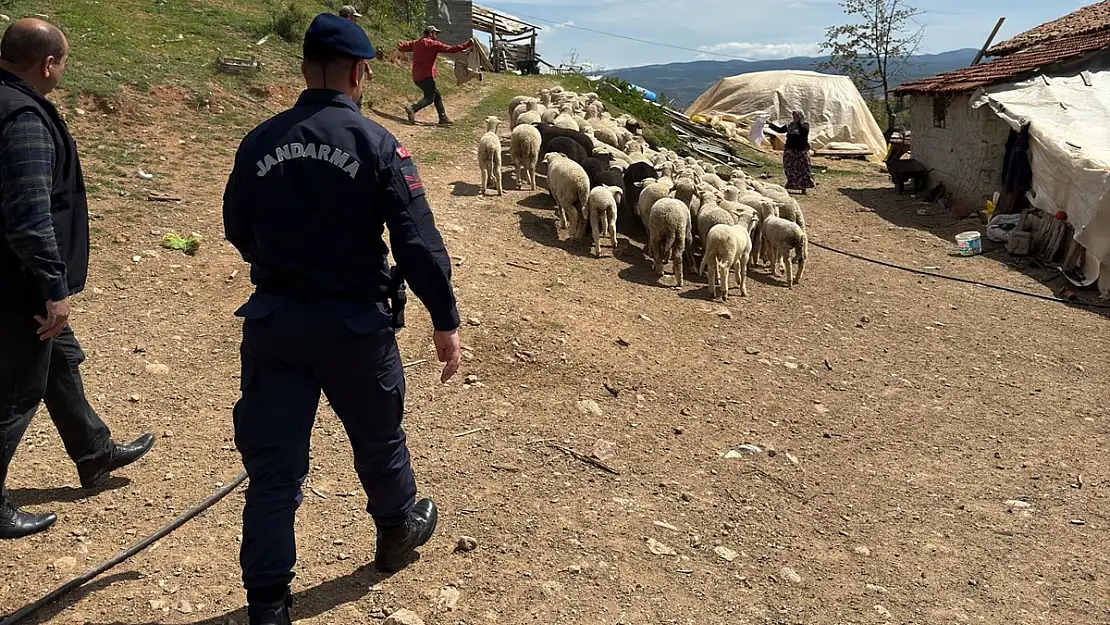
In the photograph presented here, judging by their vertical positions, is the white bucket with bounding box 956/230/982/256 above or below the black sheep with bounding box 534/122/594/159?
below

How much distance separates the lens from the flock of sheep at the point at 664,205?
8.16m

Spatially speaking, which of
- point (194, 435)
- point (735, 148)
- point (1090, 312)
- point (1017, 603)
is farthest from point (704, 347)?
point (735, 148)

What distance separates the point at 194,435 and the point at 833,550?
3478mm

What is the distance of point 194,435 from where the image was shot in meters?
4.41

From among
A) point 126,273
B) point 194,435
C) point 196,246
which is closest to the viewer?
point 194,435

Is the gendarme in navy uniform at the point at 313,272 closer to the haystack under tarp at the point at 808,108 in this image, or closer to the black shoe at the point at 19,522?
the black shoe at the point at 19,522

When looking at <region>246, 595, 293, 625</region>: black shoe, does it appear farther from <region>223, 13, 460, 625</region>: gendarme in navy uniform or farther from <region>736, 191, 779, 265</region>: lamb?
<region>736, 191, 779, 265</region>: lamb

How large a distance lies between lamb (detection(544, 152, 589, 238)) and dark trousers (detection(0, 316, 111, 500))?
5.98 m

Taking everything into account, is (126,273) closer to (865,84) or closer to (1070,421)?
(1070,421)

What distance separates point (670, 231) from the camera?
8141 millimetres

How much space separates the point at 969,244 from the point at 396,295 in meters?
11.4

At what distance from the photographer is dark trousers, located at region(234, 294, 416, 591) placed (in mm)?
2625

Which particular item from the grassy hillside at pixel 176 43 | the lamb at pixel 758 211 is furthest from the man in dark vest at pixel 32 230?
A: the lamb at pixel 758 211

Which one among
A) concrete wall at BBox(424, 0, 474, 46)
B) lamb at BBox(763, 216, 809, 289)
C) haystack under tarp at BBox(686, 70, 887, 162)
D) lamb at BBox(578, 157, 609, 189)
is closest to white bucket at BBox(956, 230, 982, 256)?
lamb at BBox(763, 216, 809, 289)
